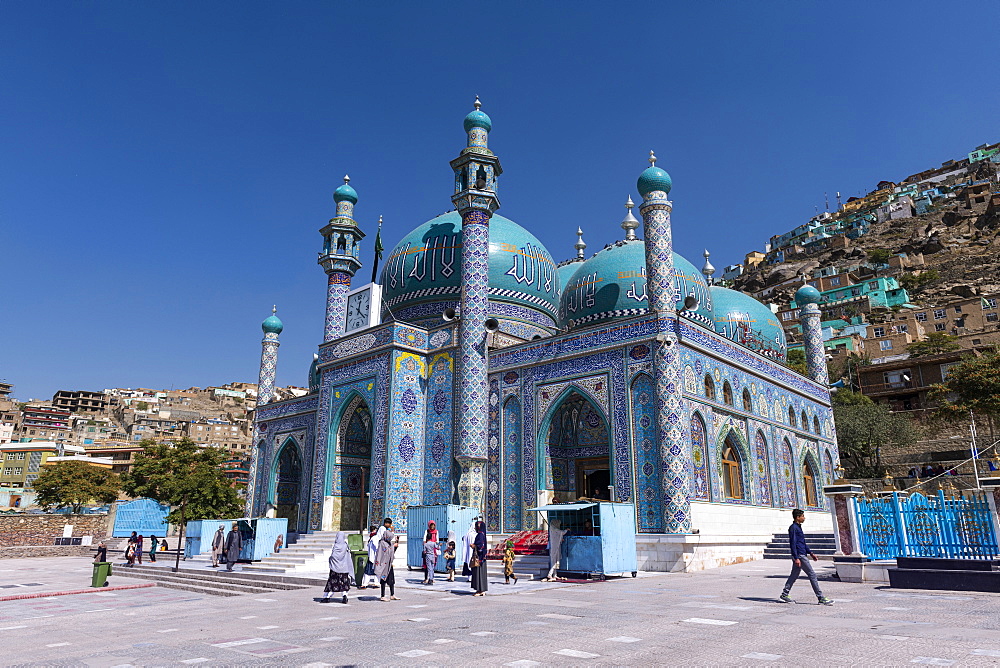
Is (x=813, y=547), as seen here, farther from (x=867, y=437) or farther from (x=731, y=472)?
(x=867, y=437)

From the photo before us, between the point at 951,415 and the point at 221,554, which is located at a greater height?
the point at 951,415

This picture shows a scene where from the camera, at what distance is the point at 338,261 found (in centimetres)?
2522

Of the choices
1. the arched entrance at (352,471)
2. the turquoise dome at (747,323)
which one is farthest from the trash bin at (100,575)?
the turquoise dome at (747,323)

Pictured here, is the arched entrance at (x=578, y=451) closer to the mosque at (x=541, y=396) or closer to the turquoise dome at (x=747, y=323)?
the mosque at (x=541, y=396)

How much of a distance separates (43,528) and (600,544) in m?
32.9

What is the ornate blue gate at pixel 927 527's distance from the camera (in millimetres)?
9781

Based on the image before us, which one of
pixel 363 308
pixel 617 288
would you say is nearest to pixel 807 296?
pixel 617 288

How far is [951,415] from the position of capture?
105 ft

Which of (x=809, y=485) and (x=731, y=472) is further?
(x=809, y=485)

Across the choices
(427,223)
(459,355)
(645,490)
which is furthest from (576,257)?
(645,490)

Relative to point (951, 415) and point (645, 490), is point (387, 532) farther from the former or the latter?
point (951, 415)

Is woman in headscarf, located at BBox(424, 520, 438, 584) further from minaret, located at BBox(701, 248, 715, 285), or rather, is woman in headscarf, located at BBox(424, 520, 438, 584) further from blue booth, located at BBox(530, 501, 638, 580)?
minaret, located at BBox(701, 248, 715, 285)

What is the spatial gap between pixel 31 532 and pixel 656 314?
109 ft

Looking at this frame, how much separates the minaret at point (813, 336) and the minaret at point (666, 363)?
10191mm
